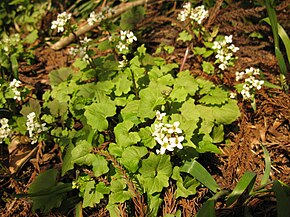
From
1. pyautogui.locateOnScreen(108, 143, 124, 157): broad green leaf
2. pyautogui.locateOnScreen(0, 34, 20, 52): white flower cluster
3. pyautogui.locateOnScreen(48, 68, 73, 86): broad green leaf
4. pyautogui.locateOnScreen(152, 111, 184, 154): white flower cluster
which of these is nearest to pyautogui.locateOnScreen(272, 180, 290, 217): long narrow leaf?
pyautogui.locateOnScreen(152, 111, 184, 154): white flower cluster

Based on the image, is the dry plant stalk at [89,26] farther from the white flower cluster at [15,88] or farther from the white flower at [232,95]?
the white flower at [232,95]

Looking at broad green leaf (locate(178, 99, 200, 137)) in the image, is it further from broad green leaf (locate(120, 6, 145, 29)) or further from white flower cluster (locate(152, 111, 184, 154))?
broad green leaf (locate(120, 6, 145, 29))

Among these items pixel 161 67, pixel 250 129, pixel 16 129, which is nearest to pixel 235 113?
pixel 250 129

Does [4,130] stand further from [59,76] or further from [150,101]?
[150,101]

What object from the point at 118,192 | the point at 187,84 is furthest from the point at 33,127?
the point at 187,84

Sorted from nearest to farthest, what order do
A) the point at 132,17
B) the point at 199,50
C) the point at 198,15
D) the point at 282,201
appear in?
the point at 282,201 < the point at 198,15 < the point at 199,50 < the point at 132,17

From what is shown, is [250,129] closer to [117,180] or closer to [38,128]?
[117,180]
